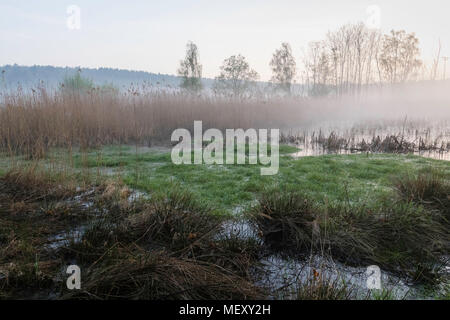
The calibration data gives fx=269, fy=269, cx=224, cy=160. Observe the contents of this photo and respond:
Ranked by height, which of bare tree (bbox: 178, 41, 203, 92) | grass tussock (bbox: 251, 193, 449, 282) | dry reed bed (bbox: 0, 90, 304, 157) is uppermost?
bare tree (bbox: 178, 41, 203, 92)

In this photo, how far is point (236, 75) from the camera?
26.6 m

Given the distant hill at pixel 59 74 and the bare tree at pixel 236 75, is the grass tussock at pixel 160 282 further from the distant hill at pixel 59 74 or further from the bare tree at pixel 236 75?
the distant hill at pixel 59 74

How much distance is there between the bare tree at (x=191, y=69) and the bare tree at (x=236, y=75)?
313 centimetres

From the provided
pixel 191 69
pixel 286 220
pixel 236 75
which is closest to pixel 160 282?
pixel 286 220

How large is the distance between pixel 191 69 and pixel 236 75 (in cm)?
518

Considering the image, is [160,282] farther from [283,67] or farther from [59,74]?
[59,74]

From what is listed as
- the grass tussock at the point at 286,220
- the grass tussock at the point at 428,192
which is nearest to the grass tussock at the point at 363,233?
the grass tussock at the point at 286,220

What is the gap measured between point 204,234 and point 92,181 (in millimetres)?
2368

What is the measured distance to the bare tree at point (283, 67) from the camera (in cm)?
2850

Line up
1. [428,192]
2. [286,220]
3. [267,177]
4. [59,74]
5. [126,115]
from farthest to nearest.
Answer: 1. [59,74]
2. [126,115]
3. [267,177]
4. [428,192]
5. [286,220]

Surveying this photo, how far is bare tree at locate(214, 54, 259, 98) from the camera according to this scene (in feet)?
86.1

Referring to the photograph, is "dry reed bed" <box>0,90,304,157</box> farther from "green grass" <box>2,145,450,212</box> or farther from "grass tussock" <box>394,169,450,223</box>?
"grass tussock" <box>394,169,450,223</box>

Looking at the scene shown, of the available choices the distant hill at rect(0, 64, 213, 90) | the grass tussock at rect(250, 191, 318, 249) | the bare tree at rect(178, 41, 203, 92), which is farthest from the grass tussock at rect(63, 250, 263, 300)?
the distant hill at rect(0, 64, 213, 90)

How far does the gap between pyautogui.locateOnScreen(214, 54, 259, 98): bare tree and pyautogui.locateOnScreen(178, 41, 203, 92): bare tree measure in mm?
3126
